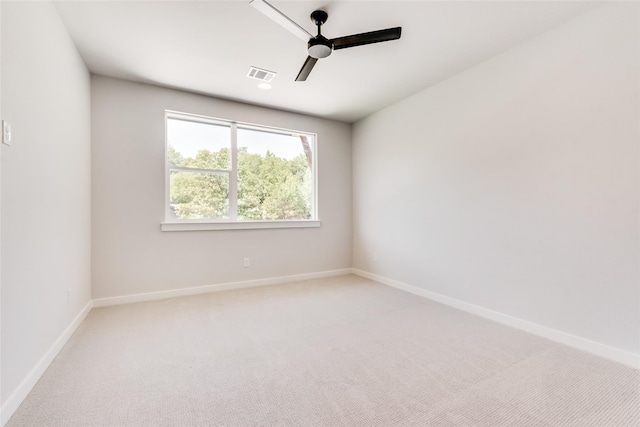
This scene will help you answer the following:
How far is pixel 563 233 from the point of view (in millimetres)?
2205

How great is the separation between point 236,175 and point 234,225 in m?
0.68

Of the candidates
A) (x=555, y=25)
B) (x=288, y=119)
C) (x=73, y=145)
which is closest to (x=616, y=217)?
(x=555, y=25)

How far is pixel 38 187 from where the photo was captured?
1.76 m

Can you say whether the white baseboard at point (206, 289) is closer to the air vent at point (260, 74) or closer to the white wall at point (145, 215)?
the white wall at point (145, 215)

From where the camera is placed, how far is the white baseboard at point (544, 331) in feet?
6.23

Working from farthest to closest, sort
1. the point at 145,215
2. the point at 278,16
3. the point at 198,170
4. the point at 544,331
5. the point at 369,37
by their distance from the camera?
the point at 198,170 < the point at 145,215 < the point at 544,331 < the point at 369,37 < the point at 278,16

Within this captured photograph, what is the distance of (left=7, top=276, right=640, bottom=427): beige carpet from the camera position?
4.62ft

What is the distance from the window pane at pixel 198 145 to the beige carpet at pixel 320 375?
185 cm

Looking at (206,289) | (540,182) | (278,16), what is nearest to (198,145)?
(206,289)

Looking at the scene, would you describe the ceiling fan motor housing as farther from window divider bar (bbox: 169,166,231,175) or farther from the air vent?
window divider bar (bbox: 169,166,231,175)

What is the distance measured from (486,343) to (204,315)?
2.53 m

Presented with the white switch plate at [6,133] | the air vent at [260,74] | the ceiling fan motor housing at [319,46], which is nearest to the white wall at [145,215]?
the air vent at [260,74]

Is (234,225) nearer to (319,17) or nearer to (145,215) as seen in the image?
(145,215)

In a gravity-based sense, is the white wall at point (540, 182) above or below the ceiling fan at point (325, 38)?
below
